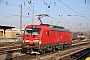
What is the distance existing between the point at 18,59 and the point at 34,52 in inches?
132

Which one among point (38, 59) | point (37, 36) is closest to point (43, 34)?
point (37, 36)

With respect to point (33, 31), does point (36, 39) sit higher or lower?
lower

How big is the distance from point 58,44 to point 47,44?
4.63 m

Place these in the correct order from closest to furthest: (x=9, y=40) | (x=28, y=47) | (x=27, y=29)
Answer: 1. (x=28, y=47)
2. (x=27, y=29)
3. (x=9, y=40)

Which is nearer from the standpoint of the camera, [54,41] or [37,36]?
[37,36]

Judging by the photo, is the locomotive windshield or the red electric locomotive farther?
the locomotive windshield

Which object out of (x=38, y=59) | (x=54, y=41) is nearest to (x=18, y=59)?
(x=38, y=59)

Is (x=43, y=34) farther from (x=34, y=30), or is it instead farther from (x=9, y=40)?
(x=9, y=40)

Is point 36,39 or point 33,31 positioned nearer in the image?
point 36,39

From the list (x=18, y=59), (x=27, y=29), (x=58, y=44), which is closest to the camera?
(x=18, y=59)

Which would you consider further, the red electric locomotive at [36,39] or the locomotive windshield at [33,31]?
the locomotive windshield at [33,31]

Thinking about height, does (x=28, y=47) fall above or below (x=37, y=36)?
below

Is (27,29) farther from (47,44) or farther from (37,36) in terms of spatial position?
(47,44)

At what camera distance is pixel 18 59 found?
1404 cm
